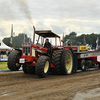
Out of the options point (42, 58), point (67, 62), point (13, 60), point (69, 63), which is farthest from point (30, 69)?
point (42, 58)

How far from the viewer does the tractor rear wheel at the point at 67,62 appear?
10.1 m

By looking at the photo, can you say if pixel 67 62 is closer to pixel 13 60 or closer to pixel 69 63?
pixel 69 63

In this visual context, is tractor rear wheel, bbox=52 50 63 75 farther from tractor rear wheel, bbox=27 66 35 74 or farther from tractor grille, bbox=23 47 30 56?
tractor rear wheel, bbox=27 66 35 74

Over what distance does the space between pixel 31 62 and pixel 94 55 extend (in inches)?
260

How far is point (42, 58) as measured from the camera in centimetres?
884

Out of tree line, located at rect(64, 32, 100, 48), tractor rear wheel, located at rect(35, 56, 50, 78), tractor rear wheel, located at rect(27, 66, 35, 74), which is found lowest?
tractor rear wheel, located at rect(27, 66, 35, 74)

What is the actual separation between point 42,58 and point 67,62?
2.64 meters

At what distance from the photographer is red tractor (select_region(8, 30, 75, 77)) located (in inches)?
351

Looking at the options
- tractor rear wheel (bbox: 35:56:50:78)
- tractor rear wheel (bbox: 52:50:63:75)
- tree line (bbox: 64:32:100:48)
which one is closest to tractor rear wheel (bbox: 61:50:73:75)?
tractor rear wheel (bbox: 52:50:63:75)

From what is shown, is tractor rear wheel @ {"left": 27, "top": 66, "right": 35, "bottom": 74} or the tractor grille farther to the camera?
tractor rear wheel @ {"left": 27, "top": 66, "right": 35, "bottom": 74}

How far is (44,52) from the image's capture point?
10.0m

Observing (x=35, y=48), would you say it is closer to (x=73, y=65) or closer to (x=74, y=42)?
(x=73, y=65)

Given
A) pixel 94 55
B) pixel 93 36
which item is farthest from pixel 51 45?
pixel 93 36

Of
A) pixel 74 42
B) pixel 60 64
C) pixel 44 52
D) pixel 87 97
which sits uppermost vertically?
pixel 74 42
